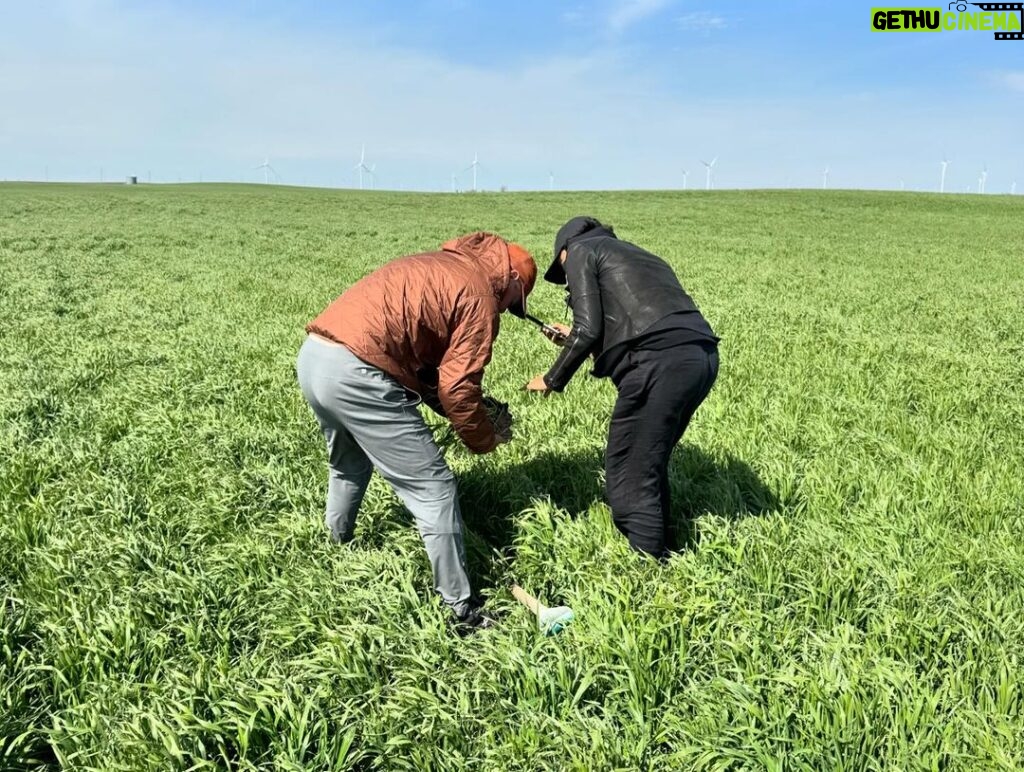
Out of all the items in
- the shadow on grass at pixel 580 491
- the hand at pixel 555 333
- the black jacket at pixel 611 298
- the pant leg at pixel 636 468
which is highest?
the black jacket at pixel 611 298

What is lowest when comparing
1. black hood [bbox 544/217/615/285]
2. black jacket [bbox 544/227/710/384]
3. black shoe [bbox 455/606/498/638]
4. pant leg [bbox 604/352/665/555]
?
black shoe [bbox 455/606/498/638]

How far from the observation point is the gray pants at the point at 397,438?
10.8ft

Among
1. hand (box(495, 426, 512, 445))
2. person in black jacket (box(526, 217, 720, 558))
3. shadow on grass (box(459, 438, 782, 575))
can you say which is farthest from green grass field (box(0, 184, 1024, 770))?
hand (box(495, 426, 512, 445))

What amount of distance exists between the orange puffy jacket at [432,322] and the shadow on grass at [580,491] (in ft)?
4.14

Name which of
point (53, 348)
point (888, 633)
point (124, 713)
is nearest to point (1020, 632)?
point (888, 633)

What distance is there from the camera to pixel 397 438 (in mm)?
3381

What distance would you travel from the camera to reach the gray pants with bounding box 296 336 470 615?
3.30m

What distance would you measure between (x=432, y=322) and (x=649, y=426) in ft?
4.53

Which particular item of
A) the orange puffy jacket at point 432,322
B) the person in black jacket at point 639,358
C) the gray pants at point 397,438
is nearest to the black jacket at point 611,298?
the person in black jacket at point 639,358

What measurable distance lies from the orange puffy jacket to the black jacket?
658mm

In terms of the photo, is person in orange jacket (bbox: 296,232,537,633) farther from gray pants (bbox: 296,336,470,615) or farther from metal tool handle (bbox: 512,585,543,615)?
metal tool handle (bbox: 512,585,543,615)

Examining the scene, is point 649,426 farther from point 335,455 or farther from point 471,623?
point 335,455

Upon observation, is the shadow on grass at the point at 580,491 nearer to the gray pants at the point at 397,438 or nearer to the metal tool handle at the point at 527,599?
the metal tool handle at the point at 527,599

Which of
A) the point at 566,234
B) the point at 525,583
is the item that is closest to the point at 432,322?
the point at 566,234
